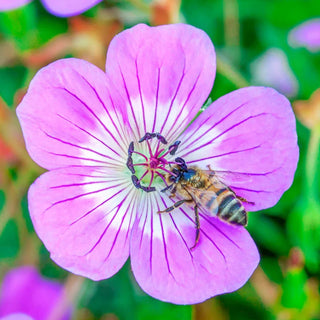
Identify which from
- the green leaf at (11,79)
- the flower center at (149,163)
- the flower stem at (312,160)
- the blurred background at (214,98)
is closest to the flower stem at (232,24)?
the blurred background at (214,98)

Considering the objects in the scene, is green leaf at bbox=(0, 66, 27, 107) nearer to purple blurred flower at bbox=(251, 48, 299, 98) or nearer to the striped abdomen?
purple blurred flower at bbox=(251, 48, 299, 98)

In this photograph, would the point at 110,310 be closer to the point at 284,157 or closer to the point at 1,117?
the point at 1,117

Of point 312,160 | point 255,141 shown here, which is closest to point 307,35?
point 312,160

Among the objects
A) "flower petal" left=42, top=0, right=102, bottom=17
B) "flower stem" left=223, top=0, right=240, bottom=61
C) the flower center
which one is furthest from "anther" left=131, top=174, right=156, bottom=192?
"flower stem" left=223, top=0, right=240, bottom=61

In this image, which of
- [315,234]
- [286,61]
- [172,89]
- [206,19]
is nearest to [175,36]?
[172,89]

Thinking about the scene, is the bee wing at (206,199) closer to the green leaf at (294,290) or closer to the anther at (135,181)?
the anther at (135,181)
